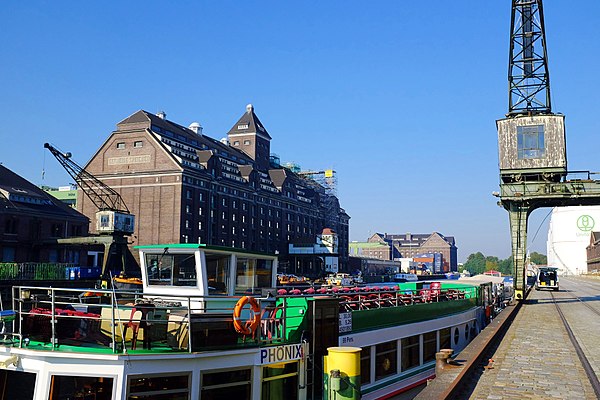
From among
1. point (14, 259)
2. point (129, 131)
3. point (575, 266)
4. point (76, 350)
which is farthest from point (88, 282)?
point (575, 266)

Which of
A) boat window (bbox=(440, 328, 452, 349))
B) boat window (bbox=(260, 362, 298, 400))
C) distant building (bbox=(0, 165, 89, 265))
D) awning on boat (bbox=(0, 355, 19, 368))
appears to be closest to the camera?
awning on boat (bbox=(0, 355, 19, 368))

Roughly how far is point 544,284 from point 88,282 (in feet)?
176

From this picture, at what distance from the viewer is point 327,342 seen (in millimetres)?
12805

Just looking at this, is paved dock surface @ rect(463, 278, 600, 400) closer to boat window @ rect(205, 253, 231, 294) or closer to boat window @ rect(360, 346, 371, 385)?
boat window @ rect(360, 346, 371, 385)

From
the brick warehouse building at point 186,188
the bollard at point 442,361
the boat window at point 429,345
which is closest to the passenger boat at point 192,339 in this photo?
the bollard at point 442,361

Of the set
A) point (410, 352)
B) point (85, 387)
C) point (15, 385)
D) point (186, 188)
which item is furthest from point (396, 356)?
point (186, 188)

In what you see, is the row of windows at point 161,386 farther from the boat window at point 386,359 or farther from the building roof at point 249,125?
the building roof at point 249,125

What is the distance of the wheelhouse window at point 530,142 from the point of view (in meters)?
40.6

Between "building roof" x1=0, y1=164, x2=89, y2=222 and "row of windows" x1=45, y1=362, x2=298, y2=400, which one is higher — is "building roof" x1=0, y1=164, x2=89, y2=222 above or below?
above

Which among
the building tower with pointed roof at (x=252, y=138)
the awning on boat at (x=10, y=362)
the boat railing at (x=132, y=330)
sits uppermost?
the building tower with pointed roof at (x=252, y=138)

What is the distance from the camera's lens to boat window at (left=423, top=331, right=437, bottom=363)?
725 inches

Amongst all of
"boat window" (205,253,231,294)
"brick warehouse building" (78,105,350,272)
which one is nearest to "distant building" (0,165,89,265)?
"brick warehouse building" (78,105,350,272)

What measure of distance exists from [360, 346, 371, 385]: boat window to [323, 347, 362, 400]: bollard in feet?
12.0

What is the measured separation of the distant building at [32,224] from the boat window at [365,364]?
57566 mm
